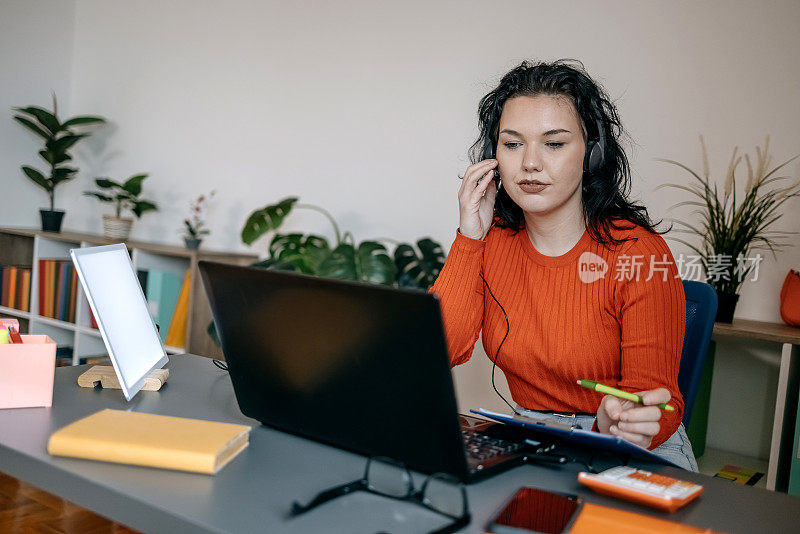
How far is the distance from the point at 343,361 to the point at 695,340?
94 cm

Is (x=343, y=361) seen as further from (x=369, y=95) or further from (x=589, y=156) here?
(x=369, y=95)

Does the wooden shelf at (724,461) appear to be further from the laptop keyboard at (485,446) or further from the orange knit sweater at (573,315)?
the laptop keyboard at (485,446)

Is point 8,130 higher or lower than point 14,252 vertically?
higher

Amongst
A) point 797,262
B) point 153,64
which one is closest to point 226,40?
point 153,64

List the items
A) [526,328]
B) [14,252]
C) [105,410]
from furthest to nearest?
[14,252]
[526,328]
[105,410]

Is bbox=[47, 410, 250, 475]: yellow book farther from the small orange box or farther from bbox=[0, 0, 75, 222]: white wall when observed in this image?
bbox=[0, 0, 75, 222]: white wall

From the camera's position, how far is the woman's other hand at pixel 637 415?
3.57 ft

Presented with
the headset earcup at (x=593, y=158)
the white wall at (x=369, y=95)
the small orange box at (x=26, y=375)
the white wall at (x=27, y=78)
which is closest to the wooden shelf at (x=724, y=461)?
the white wall at (x=369, y=95)

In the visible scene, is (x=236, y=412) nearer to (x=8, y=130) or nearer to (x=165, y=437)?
(x=165, y=437)

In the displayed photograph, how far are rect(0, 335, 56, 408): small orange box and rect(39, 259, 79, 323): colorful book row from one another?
3.06m

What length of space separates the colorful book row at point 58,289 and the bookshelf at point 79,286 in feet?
0.11

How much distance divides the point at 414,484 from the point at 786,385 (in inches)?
63.1

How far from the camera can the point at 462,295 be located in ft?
5.16

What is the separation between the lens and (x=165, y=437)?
944 millimetres
